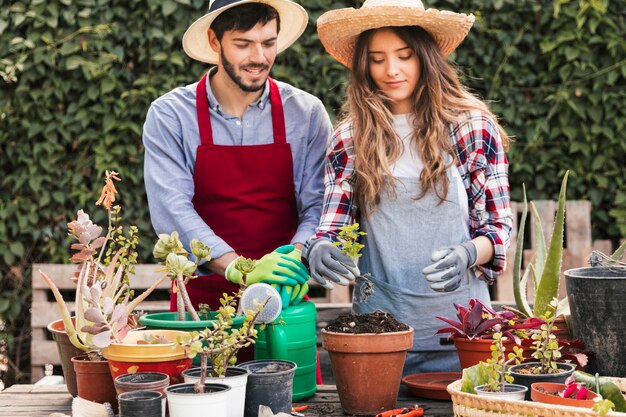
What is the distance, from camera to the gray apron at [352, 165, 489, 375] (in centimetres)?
261

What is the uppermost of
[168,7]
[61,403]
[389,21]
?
[168,7]

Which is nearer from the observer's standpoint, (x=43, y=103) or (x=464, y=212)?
(x=464, y=212)

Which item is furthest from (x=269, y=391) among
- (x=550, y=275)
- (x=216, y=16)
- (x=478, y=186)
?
(x=216, y=16)

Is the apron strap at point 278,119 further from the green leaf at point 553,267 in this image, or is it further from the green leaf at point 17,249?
the green leaf at point 17,249

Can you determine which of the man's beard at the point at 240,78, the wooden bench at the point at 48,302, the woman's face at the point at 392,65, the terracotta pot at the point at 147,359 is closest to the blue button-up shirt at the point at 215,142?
the man's beard at the point at 240,78

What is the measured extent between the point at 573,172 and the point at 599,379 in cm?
303

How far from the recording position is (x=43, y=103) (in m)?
4.58

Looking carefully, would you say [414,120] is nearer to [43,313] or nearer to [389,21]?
[389,21]

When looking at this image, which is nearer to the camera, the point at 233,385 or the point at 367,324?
the point at 233,385

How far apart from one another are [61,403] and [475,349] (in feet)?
3.38

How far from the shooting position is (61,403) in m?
2.12

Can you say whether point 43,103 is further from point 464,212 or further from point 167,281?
point 464,212

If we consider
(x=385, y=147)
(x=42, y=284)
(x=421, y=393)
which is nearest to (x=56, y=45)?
(x=42, y=284)

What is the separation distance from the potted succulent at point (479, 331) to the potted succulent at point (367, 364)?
148 mm
